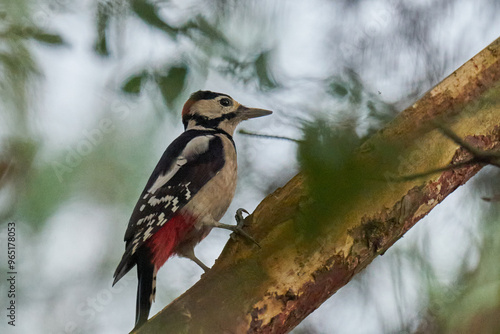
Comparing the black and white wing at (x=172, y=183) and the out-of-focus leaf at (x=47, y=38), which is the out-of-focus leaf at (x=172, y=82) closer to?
the out-of-focus leaf at (x=47, y=38)

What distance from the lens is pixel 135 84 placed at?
1.30m

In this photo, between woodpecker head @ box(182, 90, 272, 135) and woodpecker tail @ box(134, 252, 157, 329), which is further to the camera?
woodpecker head @ box(182, 90, 272, 135)

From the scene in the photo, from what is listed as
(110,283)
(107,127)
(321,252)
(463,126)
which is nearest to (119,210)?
(110,283)

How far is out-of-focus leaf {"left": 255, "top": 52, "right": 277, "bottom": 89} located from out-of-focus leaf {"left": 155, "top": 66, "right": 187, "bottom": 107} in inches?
7.3

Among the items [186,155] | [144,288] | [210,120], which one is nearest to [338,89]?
[144,288]

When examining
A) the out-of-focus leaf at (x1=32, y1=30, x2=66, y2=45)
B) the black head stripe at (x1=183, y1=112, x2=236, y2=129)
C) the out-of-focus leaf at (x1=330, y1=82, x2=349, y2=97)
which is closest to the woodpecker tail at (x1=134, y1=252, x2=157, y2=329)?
the black head stripe at (x1=183, y1=112, x2=236, y2=129)

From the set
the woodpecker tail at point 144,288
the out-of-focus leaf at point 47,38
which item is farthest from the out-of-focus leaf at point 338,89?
the woodpecker tail at point 144,288

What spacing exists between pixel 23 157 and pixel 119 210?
0.44 m

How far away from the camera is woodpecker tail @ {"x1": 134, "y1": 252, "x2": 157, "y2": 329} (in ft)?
7.55

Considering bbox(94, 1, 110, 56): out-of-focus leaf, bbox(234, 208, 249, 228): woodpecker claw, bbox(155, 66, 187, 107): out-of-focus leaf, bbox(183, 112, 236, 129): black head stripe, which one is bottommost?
bbox(155, 66, 187, 107): out-of-focus leaf

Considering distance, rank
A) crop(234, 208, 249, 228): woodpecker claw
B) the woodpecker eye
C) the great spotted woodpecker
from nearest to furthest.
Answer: crop(234, 208, 249, 228): woodpecker claw, the great spotted woodpecker, the woodpecker eye

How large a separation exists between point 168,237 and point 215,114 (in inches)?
33.9

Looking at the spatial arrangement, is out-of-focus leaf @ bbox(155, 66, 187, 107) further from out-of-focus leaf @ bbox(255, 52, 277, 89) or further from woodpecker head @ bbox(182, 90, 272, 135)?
woodpecker head @ bbox(182, 90, 272, 135)

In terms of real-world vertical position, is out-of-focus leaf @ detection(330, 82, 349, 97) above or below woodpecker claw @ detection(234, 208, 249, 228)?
below
